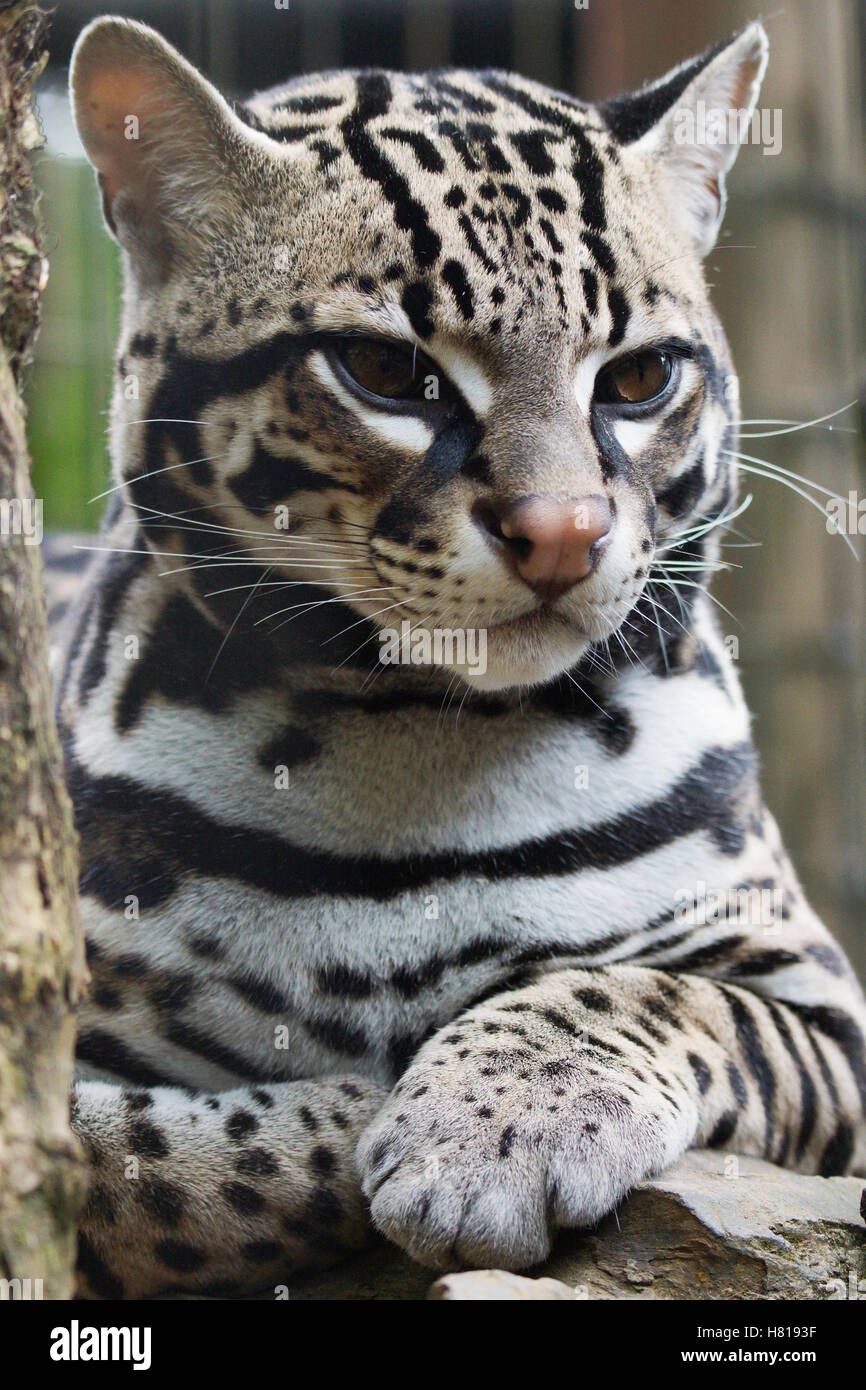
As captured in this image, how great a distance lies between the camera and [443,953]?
300cm

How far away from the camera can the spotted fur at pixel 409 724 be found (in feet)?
8.77

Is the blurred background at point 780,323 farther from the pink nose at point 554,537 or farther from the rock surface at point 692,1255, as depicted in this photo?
the rock surface at point 692,1255

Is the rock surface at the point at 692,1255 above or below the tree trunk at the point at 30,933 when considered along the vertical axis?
below

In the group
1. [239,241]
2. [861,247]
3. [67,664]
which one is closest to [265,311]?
[239,241]

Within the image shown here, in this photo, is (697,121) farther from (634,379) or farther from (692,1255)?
(692,1255)

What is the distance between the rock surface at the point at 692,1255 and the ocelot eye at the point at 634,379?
1.59 meters

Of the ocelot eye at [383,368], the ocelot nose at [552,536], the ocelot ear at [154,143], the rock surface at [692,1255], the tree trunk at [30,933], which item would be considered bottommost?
the rock surface at [692,1255]

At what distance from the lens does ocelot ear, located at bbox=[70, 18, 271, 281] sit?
9.51 feet

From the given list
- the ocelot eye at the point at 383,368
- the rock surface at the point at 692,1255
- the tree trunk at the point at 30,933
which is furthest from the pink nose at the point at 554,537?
the rock surface at the point at 692,1255

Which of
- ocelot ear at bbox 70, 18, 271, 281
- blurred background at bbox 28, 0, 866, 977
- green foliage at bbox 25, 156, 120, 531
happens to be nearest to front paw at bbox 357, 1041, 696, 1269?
ocelot ear at bbox 70, 18, 271, 281

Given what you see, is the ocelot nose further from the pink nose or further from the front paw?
the front paw

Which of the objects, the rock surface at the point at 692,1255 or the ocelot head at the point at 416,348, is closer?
the rock surface at the point at 692,1255

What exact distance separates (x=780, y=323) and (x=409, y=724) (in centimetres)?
473

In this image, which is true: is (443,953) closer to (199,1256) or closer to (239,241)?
(199,1256)
